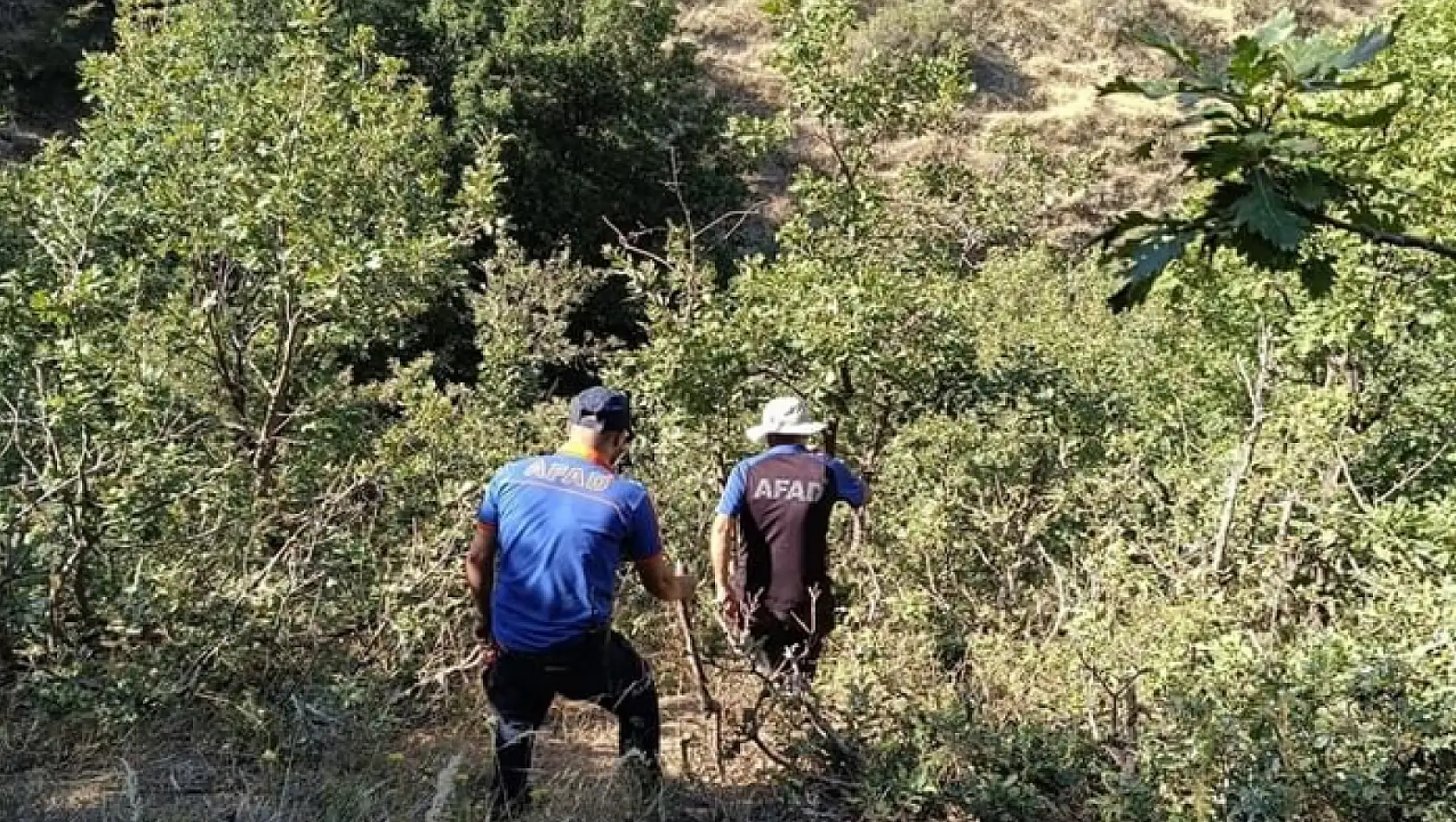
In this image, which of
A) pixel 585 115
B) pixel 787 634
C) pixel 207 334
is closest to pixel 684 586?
pixel 787 634

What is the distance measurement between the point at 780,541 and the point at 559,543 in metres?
1.17

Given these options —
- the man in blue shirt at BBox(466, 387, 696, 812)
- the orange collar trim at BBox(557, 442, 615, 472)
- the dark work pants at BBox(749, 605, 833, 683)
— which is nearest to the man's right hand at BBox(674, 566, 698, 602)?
the man in blue shirt at BBox(466, 387, 696, 812)

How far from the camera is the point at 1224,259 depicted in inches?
259

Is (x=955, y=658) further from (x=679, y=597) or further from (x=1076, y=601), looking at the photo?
(x=679, y=597)

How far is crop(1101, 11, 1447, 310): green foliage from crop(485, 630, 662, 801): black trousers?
2.04 metres

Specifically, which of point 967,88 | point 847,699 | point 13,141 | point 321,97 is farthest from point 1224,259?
point 13,141

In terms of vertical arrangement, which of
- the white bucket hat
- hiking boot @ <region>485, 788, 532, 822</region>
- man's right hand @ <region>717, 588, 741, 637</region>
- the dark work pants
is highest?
the white bucket hat

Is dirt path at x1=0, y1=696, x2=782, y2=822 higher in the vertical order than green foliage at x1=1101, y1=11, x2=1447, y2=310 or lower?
lower

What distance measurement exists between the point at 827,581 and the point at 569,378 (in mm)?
9162

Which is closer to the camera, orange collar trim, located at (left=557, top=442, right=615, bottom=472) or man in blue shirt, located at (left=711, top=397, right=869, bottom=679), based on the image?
orange collar trim, located at (left=557, top=442, right=615, bottom=472)

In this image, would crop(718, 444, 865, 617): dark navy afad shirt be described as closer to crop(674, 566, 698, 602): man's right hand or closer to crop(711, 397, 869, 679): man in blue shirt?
crop(711, 397, 869, 679): man in blue shirt

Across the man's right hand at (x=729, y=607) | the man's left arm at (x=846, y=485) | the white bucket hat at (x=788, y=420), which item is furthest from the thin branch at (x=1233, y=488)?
the man's right hand at (x=729, y=607)

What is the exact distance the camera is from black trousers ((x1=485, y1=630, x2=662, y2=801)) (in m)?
3.45

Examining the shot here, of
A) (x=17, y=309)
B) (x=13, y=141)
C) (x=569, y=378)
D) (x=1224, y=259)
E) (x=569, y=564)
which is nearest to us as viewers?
(x=569, y=564)
